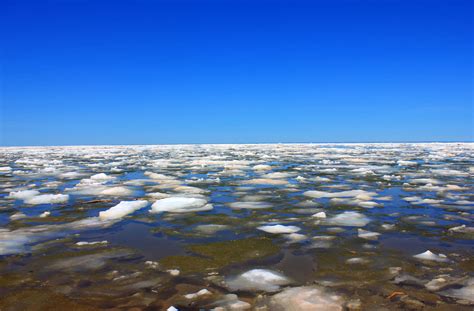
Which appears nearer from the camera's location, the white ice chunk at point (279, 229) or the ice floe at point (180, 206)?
the white ice chunk at point (279, 229)

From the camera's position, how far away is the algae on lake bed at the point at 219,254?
86.4 inches

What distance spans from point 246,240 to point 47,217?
6.88 ft

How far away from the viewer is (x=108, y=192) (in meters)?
5.03

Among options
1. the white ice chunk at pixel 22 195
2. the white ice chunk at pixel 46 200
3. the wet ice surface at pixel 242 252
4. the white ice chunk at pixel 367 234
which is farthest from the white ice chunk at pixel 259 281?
the white ice chunk at pixel 22 195

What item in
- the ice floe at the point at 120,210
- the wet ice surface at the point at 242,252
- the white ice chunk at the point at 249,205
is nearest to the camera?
the wet ice surface at the point at 242,252

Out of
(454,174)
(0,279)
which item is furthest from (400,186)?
(0,279)

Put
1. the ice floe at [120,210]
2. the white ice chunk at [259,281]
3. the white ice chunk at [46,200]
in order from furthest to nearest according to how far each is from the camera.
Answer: the white ice chunk at [46,200], the ice floe at [120,210], the white ice chunk at [259,281]

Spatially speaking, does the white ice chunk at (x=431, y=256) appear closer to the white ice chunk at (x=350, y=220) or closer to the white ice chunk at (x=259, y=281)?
the white ice chunk at (x=350, y=220)

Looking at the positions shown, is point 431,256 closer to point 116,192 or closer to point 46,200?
point 116,192

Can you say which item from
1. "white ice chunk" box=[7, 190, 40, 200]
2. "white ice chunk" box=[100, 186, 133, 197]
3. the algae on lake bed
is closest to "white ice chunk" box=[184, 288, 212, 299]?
the algae on lake bed

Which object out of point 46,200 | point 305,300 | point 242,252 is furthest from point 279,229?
point 46,200

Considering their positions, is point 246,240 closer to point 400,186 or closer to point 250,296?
point 250,296

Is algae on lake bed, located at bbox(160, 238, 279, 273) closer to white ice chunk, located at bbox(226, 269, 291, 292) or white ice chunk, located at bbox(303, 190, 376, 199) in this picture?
white ice chunk, located at bbox(226, 269, 291, 292)

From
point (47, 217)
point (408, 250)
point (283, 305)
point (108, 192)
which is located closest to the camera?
point (283, 305)
